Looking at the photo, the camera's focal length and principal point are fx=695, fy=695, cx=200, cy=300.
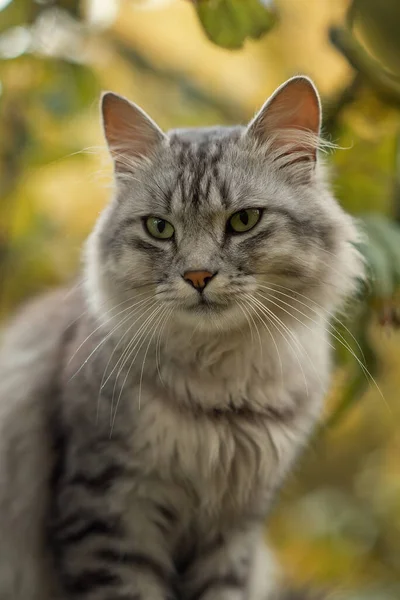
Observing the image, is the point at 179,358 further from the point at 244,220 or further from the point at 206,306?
the point at 244,220

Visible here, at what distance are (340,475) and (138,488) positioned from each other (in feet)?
3.46

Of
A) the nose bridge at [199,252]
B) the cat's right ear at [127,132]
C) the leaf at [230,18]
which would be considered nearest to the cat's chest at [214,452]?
the nose bridge at [199,252]

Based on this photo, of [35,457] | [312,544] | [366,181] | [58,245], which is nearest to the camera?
[35,457]

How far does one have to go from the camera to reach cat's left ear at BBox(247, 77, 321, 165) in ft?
3.70

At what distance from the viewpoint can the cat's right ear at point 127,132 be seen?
1211 mm

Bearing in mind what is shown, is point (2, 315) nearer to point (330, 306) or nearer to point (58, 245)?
point (58, 245)

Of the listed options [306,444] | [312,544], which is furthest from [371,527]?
[306,444]

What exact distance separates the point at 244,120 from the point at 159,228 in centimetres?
67

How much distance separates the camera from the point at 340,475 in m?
2.12

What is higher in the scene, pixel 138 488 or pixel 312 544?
pixel 138 488

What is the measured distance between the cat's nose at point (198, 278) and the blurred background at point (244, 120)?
34 cm

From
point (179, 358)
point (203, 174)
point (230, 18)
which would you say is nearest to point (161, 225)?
point (203, 174)

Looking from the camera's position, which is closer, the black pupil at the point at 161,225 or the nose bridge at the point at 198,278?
the nose bridge at the point at 198,278

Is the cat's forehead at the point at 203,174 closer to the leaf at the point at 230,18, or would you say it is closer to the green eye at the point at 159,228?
the green eye at the point at 159,228
